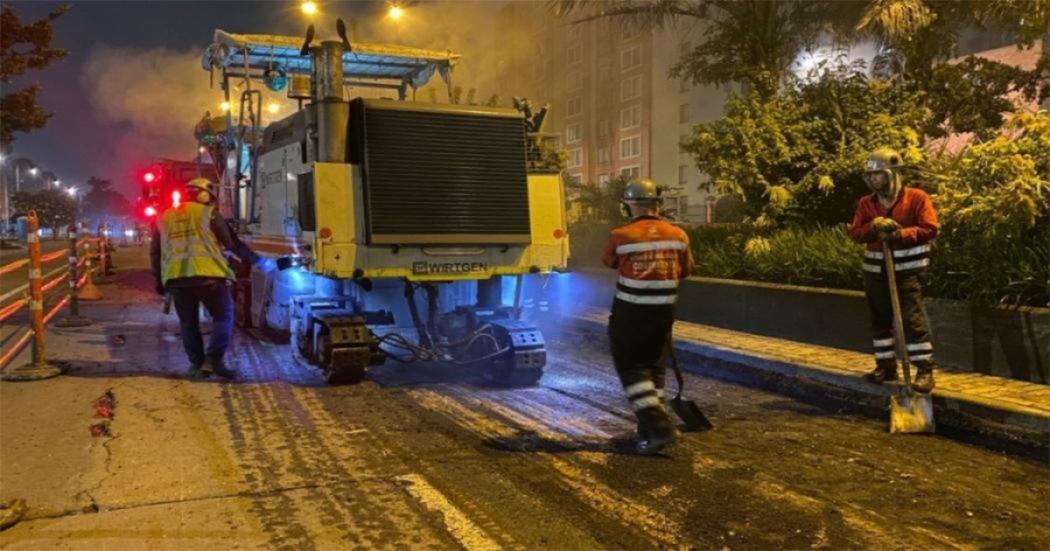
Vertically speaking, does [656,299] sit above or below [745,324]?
above

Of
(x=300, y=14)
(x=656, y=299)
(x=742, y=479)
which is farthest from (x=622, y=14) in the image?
(x=742, y=479)

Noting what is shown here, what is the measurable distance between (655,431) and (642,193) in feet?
4.75

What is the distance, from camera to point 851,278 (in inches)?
305

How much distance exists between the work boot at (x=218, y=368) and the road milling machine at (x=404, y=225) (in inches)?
24.3

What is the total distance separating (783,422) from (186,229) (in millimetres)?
5100

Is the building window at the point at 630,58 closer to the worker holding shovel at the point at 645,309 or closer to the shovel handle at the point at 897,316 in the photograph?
→ the shovel handle at the point at 897,316

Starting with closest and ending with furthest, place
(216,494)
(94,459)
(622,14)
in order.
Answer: (216,494)
(94,459)
(622,14)

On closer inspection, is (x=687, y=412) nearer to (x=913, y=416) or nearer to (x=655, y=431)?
(x=655, y=431)

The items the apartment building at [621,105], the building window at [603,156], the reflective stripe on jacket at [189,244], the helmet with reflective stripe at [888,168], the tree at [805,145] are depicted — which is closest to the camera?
the helmet with reflective stripe at [888,168]

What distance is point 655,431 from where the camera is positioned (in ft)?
15.8

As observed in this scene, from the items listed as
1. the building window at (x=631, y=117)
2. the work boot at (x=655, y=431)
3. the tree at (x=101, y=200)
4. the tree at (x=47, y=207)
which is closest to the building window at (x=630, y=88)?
the building window at (x=631, y=117)

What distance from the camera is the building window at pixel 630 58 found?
48.7 meters

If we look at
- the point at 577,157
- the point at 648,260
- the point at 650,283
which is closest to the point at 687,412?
the point at 650,283

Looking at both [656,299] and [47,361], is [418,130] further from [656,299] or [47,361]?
[47,361]
